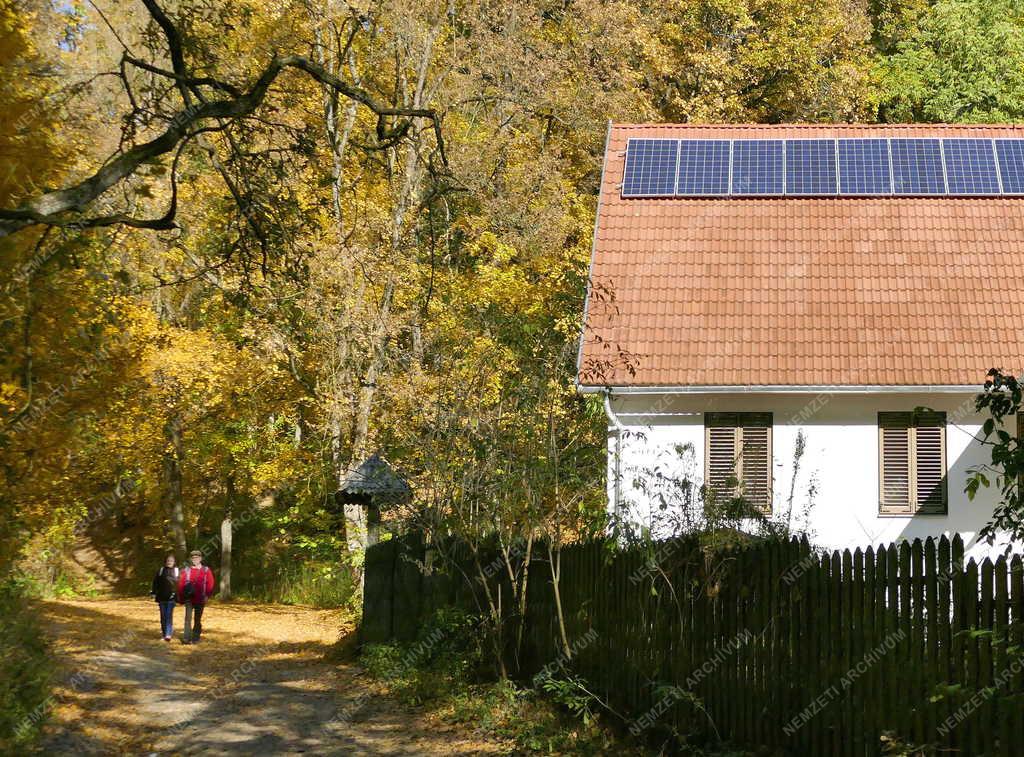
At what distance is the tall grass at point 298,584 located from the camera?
29.5m

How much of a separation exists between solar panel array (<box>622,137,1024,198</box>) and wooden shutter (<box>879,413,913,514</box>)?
5.46m

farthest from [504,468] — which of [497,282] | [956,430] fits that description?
[497,282]

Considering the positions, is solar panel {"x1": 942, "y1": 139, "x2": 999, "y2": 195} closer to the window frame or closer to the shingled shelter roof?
the window frame

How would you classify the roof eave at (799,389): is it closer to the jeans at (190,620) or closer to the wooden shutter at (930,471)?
the wooden shutter at (930,471)

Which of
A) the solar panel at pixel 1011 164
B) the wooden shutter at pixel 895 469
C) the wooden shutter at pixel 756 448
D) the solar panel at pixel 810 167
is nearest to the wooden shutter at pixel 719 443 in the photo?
the wooden shutter at pixel 756 448

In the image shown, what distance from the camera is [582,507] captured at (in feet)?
41.5

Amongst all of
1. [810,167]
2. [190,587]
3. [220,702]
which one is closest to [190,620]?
[190,587]

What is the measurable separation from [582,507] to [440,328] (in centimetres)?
1046

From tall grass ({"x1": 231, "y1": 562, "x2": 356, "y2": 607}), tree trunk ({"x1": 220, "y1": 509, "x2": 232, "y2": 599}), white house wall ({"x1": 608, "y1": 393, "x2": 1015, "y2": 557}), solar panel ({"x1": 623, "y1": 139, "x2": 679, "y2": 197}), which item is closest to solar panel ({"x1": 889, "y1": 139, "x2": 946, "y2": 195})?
solar panel ({"x1": 623, "y1": 139, "x2": 679, "y2": 197})

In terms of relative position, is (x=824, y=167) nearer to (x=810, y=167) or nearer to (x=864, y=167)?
(x=810, y=167)

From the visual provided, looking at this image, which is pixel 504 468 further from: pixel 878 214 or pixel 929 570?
Result: pixel 878 214

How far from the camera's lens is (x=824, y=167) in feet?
75.7

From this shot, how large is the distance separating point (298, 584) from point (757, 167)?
57.4ft

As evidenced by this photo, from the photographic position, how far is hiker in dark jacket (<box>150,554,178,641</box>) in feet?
68.5
